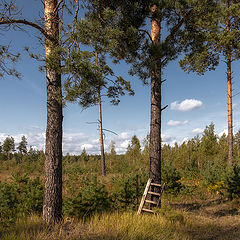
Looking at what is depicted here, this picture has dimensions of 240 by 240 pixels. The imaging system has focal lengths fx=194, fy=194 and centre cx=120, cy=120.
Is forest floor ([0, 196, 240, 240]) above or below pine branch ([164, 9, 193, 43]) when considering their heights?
below

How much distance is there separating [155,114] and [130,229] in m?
3.44

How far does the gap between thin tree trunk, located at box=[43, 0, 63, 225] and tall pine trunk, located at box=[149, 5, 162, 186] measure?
2.90 metres

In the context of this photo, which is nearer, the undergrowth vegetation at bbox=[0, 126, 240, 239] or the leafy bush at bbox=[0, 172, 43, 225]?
the undergrowth vegetation at bbox=[0, 126, 240, 239]

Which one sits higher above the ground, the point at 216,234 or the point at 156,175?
the point at 156,175

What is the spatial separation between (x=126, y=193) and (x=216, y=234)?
280 centimetres

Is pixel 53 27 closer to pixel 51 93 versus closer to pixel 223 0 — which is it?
pixel 51 93

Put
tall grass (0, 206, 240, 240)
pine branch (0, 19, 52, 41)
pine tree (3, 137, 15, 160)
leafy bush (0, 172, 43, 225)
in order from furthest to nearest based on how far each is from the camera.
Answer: pine tree (3, 137, 15, 160) → leafy bush (0, 172, 43, 225) → pine branch (0, 19, 52, 41) → tall grass (0, 206, 240, 240)

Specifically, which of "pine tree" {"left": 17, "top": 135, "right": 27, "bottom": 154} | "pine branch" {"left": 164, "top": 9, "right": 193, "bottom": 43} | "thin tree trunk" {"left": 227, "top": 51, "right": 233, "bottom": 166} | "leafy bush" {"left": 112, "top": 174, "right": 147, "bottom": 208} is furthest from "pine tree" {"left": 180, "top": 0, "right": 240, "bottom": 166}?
"pine tree" {"left": 17, "top": 135, "right": 27, "bottom": 154}

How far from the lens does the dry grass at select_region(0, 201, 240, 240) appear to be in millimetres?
3652

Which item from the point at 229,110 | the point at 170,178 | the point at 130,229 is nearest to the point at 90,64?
the point at 130,229

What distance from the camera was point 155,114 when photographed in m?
6.29

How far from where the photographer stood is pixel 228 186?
8.78 m

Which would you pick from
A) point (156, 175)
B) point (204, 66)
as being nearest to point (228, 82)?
point (204, 66)

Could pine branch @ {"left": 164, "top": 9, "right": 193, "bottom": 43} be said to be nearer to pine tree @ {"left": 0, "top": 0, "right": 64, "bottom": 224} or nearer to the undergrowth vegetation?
pine tree @ {"left": 0, "top": 0, "right": 64, "bottom": 224}
